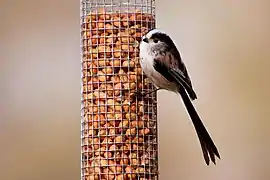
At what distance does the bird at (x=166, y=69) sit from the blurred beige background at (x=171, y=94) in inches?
79.6

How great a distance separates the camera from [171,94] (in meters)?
6.72

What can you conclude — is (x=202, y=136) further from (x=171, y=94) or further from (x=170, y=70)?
(x=171, y=94)

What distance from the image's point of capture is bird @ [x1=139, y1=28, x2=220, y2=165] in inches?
179

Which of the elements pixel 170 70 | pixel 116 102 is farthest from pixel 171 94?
pixel 170 70

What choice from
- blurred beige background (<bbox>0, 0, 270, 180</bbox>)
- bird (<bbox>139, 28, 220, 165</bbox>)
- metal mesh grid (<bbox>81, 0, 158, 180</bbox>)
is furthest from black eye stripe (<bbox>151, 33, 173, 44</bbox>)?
blurred beige background (<bbox>0, 0, 270, 180</bbox>)

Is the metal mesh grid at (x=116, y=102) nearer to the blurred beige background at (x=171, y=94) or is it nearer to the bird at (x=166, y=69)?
the bird at (x=166, y=69)

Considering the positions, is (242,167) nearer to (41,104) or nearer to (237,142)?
(237,142)

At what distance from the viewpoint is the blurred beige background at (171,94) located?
671 cm

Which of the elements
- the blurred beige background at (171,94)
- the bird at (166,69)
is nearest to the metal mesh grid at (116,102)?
the bird at (166,69)

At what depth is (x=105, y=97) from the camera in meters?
4.72

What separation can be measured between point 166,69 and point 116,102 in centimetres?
31

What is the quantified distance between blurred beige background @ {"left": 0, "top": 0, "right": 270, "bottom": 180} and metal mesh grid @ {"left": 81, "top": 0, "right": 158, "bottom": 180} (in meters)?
1.86

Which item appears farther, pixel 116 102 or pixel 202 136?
pixel 116 102

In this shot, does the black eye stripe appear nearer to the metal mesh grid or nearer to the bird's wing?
the bird's wing
